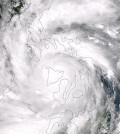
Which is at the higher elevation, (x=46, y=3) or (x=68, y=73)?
(x=46, y=3)

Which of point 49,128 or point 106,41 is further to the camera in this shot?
point 106,41

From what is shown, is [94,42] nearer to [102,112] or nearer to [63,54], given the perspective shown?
[63,54]

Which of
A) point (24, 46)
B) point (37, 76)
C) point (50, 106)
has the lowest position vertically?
point (50, 106)

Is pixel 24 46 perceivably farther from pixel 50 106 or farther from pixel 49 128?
pixel 49 128

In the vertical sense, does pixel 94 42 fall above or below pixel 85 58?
above

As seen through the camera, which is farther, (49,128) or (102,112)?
(102,112)

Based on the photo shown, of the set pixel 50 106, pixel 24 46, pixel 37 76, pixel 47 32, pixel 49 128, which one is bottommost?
pixel 49 128

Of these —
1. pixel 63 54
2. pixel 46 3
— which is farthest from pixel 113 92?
pixel 46 3

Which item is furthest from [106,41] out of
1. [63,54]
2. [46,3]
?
[46,3]
